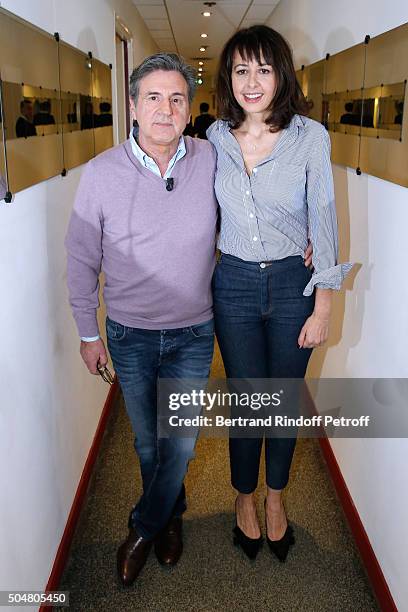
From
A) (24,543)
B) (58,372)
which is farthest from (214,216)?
(24,543)

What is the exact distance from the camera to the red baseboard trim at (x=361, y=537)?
1983 millimetres

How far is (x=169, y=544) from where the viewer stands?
2252 mm

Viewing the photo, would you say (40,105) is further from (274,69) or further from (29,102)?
(274,69)

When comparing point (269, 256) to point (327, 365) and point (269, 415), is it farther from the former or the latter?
point (327, 365)

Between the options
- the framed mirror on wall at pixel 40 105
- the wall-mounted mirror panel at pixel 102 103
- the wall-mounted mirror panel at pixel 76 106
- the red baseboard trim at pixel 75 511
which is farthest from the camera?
the wall-mounted mirror panel at pixel 102 103

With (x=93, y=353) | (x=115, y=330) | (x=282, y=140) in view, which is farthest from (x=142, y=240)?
(x=282, y=140)

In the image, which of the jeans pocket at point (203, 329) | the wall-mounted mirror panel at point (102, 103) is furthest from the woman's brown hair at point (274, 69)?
the wall-mounted mirror panel at point (102, 103)

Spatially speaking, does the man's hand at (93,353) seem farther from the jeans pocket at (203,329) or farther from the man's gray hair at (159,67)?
the man's gray hair at (159,67)

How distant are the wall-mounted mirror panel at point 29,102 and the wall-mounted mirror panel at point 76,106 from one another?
150 millimetres

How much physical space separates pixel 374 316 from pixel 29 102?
56.2 inches

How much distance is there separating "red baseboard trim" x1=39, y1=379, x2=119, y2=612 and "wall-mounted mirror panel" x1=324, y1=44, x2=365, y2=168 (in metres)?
1.85

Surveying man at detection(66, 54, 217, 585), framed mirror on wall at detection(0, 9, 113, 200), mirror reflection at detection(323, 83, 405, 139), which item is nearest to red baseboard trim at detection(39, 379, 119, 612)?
man at detection(66, 54, 217, 585)

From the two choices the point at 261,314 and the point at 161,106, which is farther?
the point at 261,314

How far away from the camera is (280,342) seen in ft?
6.55
